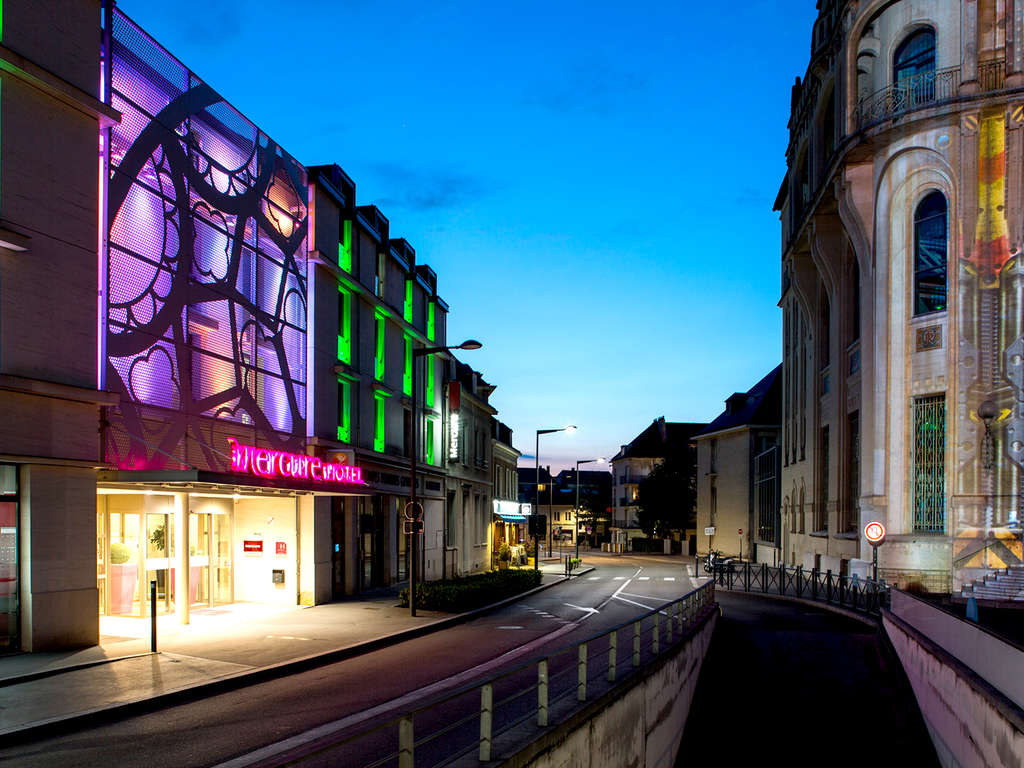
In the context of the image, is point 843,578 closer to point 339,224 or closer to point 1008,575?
point 1008,575

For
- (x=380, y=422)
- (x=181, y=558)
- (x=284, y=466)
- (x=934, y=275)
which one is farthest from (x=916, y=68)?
(x=181, y=558)

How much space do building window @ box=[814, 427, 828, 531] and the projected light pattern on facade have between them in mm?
26664

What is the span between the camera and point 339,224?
27656 millimetres

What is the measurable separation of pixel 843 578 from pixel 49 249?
25579 mm

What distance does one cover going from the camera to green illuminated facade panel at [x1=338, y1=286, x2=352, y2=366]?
91.1 feet

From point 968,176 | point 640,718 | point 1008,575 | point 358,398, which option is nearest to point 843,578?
point 1008,575

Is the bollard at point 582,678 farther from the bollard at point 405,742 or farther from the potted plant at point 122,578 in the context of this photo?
the potted plant at point 122,578

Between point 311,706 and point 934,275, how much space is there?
89.5 feet

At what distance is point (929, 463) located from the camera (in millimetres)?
30609

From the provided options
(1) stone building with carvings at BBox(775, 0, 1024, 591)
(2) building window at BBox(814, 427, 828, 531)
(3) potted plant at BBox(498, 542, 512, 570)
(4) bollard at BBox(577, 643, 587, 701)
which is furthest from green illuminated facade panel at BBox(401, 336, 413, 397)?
(4) bollard at BBox(577, 643, 587, 701)

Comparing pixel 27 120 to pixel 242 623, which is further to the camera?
pixel 242 623

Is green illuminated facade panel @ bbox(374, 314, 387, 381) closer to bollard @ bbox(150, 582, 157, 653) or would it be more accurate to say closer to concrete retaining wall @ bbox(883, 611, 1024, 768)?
bollard @ bbox(150, 582, 157, 653)

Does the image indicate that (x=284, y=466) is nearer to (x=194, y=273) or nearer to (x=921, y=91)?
(x=194, y=273)

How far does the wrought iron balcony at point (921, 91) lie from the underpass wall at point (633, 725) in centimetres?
2265
